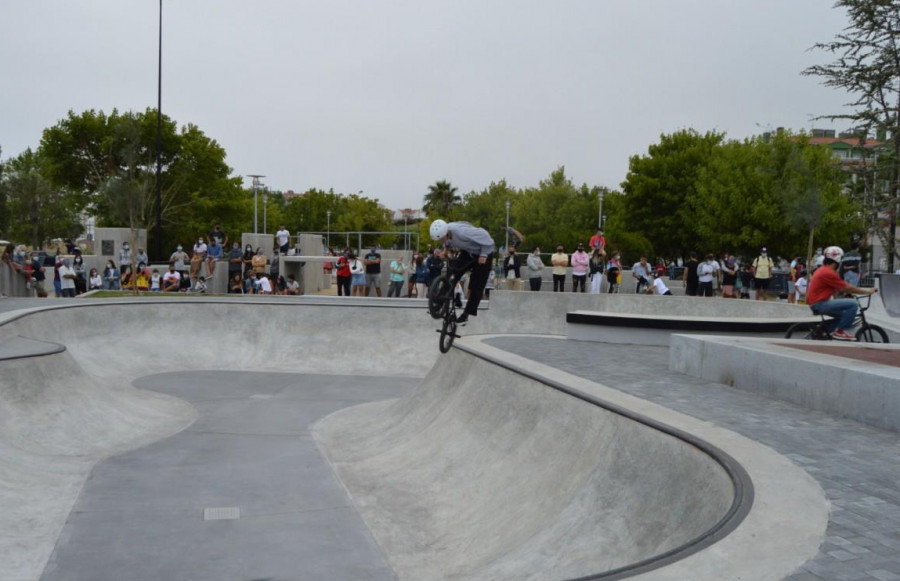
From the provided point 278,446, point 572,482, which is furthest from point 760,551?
point 278,446

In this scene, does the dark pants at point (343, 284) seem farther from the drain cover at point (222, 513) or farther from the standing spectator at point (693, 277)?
the drain cover at point (222, 513)

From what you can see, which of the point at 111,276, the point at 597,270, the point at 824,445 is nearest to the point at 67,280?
the point at 111,276

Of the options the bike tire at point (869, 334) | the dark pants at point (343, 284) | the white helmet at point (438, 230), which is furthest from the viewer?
the dark pants at point (343, 284)

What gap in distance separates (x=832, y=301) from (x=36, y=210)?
8415 cm

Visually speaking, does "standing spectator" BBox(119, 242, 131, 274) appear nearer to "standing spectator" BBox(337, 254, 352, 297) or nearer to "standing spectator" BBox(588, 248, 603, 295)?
"standing spectator" BBox(337, 254, 352, 297)

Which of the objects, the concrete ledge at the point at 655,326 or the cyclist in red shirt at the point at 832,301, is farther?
the concrete ledge at the point at 655,326

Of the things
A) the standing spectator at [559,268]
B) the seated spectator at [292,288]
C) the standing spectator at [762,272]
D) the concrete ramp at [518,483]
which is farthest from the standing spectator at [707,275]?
the seated spectator at [292,288]

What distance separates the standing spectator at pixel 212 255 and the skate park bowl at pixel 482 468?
949cm

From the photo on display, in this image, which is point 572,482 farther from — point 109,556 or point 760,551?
point 109,556

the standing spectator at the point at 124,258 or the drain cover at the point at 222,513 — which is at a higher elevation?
the standing spectator at the point at 124,258

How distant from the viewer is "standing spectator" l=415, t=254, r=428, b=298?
24.4 meters

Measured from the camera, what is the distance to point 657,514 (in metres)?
4.90

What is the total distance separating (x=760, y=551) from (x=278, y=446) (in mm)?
7953

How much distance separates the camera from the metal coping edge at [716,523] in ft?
11.4
